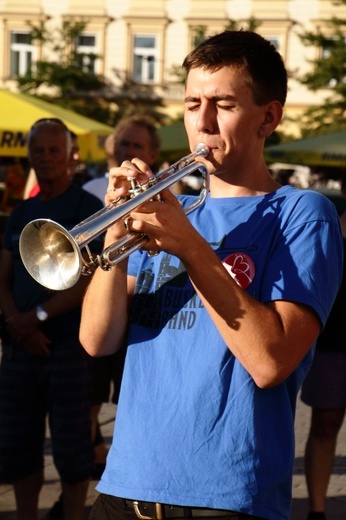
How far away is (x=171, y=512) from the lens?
228 cm

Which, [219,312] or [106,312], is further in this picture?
[106,312]

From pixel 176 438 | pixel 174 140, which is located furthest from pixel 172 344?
pixel 174 140

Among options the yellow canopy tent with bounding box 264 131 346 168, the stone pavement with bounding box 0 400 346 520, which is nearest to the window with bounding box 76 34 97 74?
the yellow canopy tent with bounding box 264 131 346 168

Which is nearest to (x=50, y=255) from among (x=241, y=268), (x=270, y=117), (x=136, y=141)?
(x=241, y=268)

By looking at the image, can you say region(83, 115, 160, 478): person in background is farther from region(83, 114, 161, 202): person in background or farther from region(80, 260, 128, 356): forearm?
region(80, 260, 128, 356): forearm

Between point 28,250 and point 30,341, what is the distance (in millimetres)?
1802

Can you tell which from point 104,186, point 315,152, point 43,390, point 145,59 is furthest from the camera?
point 145,59

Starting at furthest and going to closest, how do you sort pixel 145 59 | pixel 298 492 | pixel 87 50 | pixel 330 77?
pixel 145 59 → pixel 87 50 → pixel 330 77 → pixel 298 492

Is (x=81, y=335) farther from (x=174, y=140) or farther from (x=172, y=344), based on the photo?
(x=174, y=140)

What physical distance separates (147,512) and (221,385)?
33 cm

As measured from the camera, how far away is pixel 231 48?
94.7 inches

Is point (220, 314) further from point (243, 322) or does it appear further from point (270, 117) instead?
point (270, 117)

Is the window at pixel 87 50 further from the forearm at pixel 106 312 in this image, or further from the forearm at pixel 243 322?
the forearm at pixel 243 322

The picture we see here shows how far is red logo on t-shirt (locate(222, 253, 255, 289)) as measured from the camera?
234 centimetres
